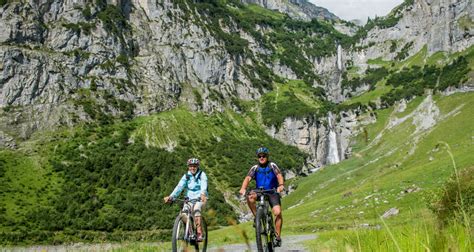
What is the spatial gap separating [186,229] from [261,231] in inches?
94.5

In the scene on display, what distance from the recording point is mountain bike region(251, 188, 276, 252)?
45.4 feet

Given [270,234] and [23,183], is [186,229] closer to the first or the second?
[270,234]

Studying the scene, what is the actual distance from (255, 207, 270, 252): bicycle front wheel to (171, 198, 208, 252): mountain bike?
199 centimetres

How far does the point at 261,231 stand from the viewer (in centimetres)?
1394

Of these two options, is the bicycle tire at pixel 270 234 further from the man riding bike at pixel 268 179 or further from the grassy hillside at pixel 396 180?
the grassy hillside at pixel 396 180

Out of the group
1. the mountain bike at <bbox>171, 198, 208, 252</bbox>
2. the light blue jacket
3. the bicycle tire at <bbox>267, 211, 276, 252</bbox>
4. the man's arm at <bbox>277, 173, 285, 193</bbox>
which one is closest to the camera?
the mountain bike at <bbox>171, 198, 208, 252</bbox>

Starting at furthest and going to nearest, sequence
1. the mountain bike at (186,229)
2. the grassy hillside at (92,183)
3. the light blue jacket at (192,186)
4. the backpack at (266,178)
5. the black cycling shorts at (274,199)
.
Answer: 1. the grassy hillside at (92,183)
2. the light blue jacket at (192,186)
3. the backpack at (266,178)
4. the black cycling shorts at (274,199)
5. the mountain bike at (186,229)

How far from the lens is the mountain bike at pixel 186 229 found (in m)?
13.7

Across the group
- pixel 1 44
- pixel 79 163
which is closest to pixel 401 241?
pixel 79 163

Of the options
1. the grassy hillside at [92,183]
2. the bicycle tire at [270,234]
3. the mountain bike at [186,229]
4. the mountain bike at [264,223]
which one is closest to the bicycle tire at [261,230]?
the mountain bike at [264,223]

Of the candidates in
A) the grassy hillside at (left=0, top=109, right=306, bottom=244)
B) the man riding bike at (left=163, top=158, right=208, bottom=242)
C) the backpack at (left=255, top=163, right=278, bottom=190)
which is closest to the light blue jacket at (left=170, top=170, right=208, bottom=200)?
the man riding bike at (left=163, top=158, right=208, bottom=242)

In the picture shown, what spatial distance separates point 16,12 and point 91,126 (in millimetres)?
60240

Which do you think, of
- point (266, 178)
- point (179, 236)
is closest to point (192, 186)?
point (179, 236)

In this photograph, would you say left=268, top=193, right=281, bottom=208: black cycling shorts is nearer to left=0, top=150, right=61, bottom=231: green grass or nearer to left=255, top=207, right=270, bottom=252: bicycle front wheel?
left=255, top=207, right=270, bottom=252: bicycle front wheel
